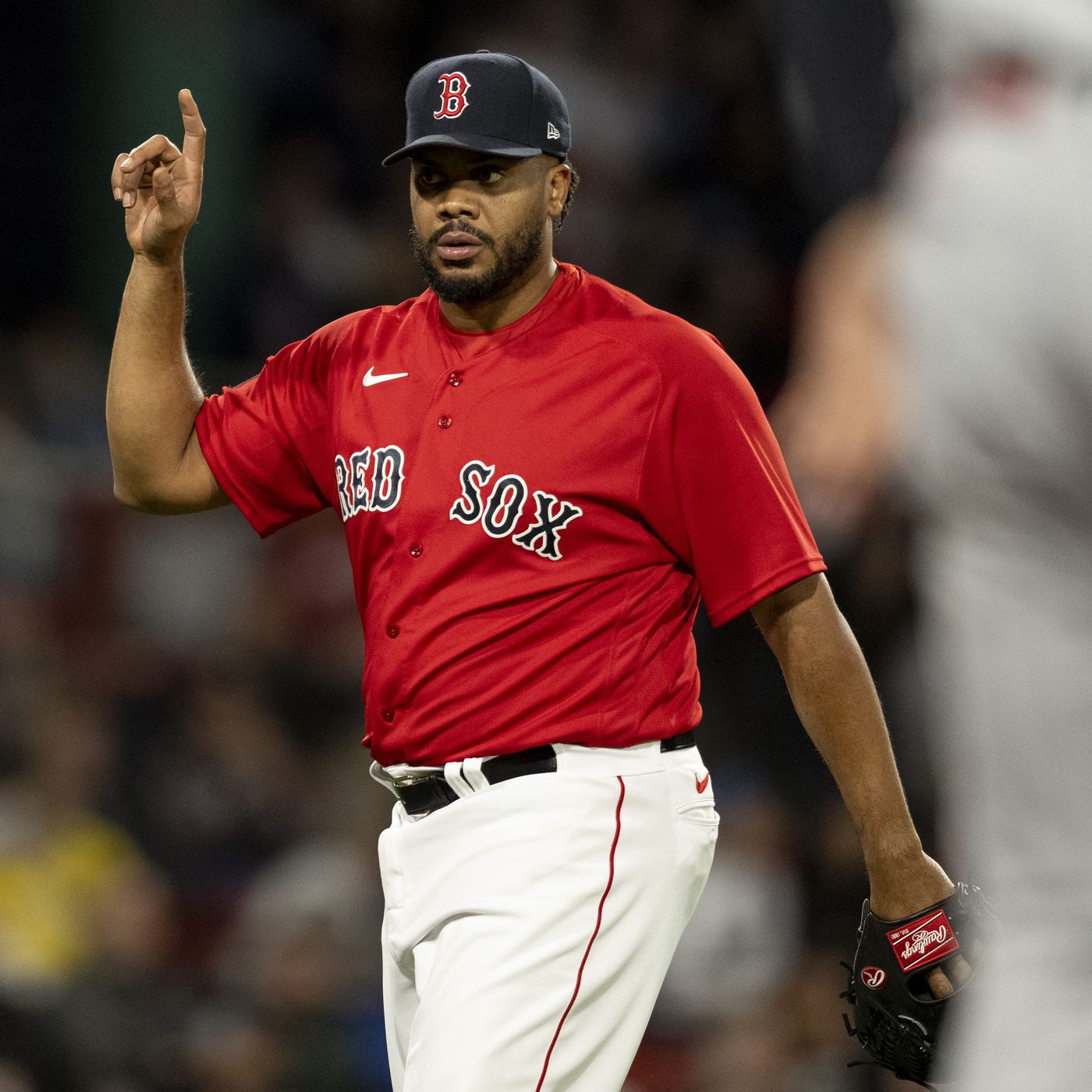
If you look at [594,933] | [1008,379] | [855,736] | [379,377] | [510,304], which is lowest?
[594,933]

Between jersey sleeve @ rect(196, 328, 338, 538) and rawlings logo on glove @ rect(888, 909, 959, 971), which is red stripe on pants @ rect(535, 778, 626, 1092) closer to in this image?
rawlings logo on glove @ rect(888, 909, 959, 971)

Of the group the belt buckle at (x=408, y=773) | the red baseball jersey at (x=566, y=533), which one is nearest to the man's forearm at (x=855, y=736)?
the red baseball jersey at (x=566, y=533)

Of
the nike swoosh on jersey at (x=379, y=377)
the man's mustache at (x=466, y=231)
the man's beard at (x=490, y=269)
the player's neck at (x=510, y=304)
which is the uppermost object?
the man's mustache at (x=466, y=231)

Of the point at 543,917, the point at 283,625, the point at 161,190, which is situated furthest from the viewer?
the point at 283,625

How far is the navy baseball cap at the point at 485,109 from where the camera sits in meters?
3.24

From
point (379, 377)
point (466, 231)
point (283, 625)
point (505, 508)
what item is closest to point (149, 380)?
point (379, 377)

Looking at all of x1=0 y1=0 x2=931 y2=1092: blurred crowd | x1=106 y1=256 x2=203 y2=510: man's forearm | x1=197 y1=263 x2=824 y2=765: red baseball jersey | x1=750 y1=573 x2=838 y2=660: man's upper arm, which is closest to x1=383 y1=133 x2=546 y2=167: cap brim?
x1=197 y1=263 x2=824 y2=765: red baseball jersey

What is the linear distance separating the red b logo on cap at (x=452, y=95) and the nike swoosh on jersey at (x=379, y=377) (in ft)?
1.62

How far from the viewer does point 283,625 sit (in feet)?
24.6

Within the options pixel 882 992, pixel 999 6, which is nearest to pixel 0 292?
pixel 882 992

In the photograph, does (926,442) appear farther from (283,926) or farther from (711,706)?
(711,706)

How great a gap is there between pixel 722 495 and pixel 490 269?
62cm

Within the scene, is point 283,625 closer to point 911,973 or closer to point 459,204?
point 459,204

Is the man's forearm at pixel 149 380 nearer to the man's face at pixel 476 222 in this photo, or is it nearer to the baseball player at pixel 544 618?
the baseball player at pixel 544 618
